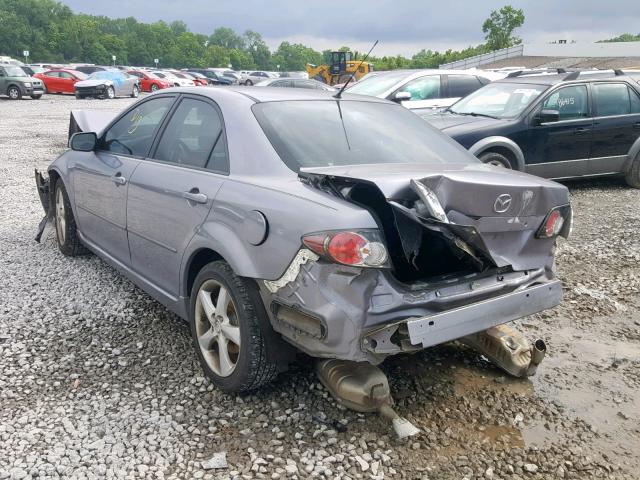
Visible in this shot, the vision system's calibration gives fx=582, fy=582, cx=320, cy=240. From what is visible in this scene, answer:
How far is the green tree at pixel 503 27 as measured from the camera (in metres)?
69.9

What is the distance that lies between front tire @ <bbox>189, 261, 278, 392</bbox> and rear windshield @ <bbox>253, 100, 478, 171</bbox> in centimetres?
70

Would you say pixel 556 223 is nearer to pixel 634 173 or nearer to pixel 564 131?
pixel 564 131

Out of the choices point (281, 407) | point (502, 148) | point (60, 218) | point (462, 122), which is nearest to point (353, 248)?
point (281, 407)

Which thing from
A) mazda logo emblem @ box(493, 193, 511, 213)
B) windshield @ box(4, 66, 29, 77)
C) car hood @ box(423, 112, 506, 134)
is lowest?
mazda logo emblem @ box(493, 193, 511, 213)

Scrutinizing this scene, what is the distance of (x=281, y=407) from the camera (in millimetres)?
3059

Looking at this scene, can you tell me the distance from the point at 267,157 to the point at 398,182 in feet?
2.68

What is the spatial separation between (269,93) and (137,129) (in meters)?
1.19

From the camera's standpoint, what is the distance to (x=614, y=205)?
302 inches

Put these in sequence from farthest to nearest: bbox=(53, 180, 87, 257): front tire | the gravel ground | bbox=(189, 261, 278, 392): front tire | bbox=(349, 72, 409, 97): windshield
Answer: bbox=(349, 72, 409, 97): windshield → bbox=(53, 180, 87, 257): front tire → bbox=(189, 261, 278, 392): front tire → the gravel ground

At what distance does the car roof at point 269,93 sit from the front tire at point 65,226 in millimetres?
1846

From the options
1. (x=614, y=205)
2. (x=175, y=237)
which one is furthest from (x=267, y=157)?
(x=614, y=205)

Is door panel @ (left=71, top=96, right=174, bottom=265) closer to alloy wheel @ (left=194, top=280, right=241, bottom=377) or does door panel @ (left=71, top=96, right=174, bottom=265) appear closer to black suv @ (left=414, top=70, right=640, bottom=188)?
alloy wheel @ (left=194, top=280, right=241, bottom=377)

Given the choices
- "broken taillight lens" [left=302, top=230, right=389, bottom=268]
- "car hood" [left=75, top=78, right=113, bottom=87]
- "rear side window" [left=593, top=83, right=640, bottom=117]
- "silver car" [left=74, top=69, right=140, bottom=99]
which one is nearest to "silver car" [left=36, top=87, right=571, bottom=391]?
"broken taillight lens" [left=302, top=230, right=389, bottom=268]

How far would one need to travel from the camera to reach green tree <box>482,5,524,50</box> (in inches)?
2751
